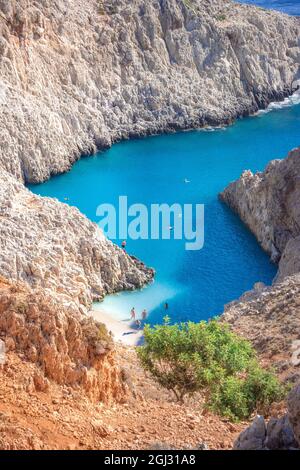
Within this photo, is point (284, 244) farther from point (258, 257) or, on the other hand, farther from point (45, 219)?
point (45, 219)

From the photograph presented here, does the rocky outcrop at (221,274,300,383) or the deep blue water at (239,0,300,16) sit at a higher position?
the rocky outcrop at (221,274,300,383)

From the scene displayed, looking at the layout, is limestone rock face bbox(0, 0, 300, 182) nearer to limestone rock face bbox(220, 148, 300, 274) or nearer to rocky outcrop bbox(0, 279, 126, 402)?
limestone rock face bbox(220, 148, 300, 274)

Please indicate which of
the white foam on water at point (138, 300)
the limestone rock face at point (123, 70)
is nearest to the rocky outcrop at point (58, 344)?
the white foam on water at point (138, 300)

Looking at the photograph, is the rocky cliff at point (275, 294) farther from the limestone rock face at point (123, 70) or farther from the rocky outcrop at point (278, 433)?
the limestone rock face at point (123, 70)

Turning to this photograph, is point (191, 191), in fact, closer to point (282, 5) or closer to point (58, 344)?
point (58, 344)

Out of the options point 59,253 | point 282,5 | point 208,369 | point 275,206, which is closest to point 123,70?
point 275,206

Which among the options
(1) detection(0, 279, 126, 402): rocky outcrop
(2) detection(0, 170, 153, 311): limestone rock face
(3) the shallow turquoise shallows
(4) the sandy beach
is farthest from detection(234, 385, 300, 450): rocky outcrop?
(3) the shallow turquoise shallows
